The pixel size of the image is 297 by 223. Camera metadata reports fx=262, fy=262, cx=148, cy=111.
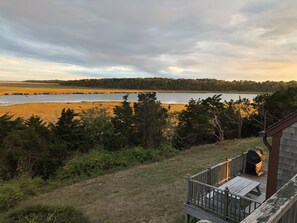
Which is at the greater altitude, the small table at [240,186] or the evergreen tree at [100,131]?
the small table at [240,186]

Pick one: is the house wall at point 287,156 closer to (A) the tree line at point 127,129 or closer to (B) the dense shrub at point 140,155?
(B) the dense shrub at point 140,155

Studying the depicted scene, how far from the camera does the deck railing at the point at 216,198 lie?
6.21 meters

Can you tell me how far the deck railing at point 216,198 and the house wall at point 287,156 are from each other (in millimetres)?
933

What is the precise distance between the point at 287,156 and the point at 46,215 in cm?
768

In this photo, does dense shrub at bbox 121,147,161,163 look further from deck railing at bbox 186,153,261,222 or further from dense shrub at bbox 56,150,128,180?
deck railing at bbox 186,153,261,222

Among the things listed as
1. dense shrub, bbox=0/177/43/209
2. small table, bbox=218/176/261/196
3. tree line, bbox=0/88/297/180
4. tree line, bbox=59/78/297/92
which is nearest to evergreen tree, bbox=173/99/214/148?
tree line, bbox=0/88/297/180

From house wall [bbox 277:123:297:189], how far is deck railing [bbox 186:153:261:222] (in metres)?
0.93

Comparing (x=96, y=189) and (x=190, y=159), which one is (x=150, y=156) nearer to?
(x=190, y=159)

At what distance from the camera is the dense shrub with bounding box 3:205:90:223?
823 cm

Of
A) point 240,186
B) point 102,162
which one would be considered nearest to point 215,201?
point 240,186

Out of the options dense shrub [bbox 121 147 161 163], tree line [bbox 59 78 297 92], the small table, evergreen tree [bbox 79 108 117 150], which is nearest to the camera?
the small table

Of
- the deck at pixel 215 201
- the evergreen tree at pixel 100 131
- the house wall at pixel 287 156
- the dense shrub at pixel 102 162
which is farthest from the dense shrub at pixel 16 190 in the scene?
the house wall at pixel 287 156

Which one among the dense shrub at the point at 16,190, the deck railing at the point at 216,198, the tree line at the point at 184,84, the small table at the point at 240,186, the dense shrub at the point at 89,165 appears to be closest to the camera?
the deck railing at the point at 216,198

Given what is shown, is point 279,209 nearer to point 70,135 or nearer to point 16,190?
point 16,190
